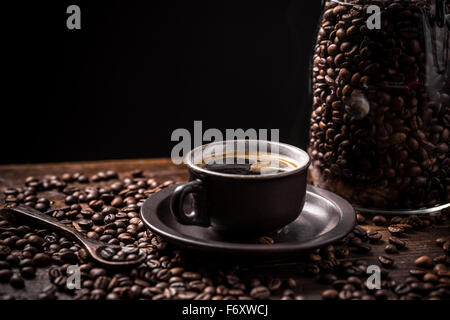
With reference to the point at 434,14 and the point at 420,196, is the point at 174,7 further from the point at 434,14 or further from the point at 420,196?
the point at 420,196

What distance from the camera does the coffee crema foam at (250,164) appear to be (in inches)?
39.5

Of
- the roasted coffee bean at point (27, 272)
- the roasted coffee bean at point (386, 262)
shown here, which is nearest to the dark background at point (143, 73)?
the roasted coffee bean at point (386, 262)

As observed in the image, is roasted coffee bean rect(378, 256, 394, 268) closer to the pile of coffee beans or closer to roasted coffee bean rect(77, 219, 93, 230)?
the pile of coffee beans

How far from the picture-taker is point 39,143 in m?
1.84

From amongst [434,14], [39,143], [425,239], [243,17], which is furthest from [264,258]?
[39,143]

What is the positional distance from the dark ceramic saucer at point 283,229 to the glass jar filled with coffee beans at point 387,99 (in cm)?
12

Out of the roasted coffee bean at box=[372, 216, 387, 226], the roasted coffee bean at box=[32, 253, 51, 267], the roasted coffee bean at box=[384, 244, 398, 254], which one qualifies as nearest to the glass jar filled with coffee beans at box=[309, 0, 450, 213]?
the roasted coffee bean at box=[372, 216, 387, 226]

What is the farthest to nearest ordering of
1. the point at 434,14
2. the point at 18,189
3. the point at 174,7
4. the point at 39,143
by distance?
the point at 39,143, the point at 174,7, the point at 18,189, the point at 434,14

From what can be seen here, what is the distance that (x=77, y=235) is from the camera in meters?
1.02

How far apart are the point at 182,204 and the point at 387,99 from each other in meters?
0.49

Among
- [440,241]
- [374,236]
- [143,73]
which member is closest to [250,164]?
[374,236]

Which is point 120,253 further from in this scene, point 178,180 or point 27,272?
point 178,180

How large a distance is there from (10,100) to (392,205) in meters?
1.34

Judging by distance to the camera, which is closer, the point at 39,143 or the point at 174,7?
the point at 174,7
